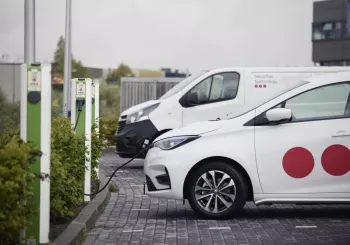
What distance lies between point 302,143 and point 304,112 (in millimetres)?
475

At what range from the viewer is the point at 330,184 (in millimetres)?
10531

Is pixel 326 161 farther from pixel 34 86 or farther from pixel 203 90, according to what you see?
pixel 203 90

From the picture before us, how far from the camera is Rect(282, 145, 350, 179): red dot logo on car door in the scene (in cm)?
1048

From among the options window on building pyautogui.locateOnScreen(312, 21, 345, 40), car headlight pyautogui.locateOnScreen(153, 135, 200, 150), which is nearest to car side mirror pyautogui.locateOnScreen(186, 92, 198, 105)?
car headlight pyautogui.locateOnScreen(153, 135, 200, 150)

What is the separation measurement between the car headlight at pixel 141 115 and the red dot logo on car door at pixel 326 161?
8.46 metres

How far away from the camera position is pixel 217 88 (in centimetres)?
1838

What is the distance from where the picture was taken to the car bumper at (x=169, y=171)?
34.9 ft

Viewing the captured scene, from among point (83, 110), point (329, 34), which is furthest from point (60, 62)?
point (83, 110)

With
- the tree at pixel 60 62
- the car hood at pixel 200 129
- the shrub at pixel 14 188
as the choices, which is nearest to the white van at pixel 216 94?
the car hood at pixel 200 129

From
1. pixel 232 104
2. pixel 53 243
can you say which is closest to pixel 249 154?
pixel 53 243

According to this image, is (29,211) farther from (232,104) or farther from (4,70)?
(4,70)

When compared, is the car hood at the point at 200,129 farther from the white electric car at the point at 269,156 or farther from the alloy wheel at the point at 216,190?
the alloy wheel at the point at 216,190

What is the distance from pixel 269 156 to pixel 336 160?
0.79 m

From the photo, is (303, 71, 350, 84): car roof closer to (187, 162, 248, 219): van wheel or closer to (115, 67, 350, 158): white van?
(187, 162, 248, 219): van wheel
